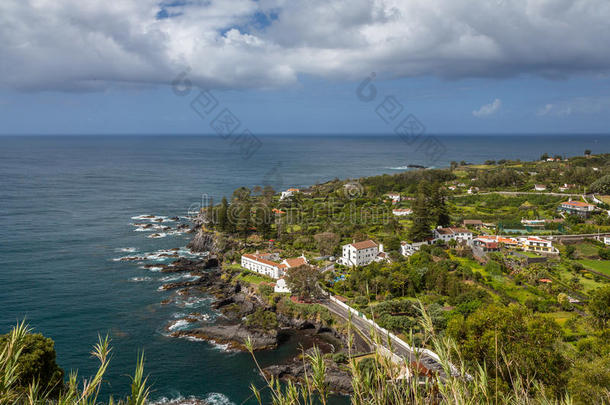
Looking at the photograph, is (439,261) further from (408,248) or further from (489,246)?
(489,246)

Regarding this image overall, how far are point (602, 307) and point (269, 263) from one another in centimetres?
2254

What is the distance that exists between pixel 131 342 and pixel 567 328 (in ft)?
82.7

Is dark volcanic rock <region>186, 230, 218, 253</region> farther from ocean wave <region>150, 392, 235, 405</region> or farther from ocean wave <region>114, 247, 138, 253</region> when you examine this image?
ocean wave <region>150, 392, 235, 405</region>

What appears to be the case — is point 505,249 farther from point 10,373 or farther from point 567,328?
point 10,373

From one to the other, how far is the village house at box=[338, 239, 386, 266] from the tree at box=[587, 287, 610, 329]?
56.9 feet

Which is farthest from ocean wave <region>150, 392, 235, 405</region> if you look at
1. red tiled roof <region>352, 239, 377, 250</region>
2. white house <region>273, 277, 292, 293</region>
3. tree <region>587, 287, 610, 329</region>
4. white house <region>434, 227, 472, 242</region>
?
white house <region>434, 227, 472, 242</region>

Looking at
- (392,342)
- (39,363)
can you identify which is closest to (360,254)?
(392,342)

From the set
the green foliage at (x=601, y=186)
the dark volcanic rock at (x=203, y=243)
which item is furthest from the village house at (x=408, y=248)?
the green foliage at (x=601, y=186)

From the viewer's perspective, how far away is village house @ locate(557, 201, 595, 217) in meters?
43.5

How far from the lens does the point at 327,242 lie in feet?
122

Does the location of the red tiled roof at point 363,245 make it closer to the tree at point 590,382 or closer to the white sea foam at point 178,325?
the white sea foam at point 178,325

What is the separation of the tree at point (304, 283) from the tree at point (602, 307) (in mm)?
16281

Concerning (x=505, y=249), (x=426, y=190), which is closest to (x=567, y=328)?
(x=505, y=249)

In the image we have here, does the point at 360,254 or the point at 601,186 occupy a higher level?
the point at 601,186
